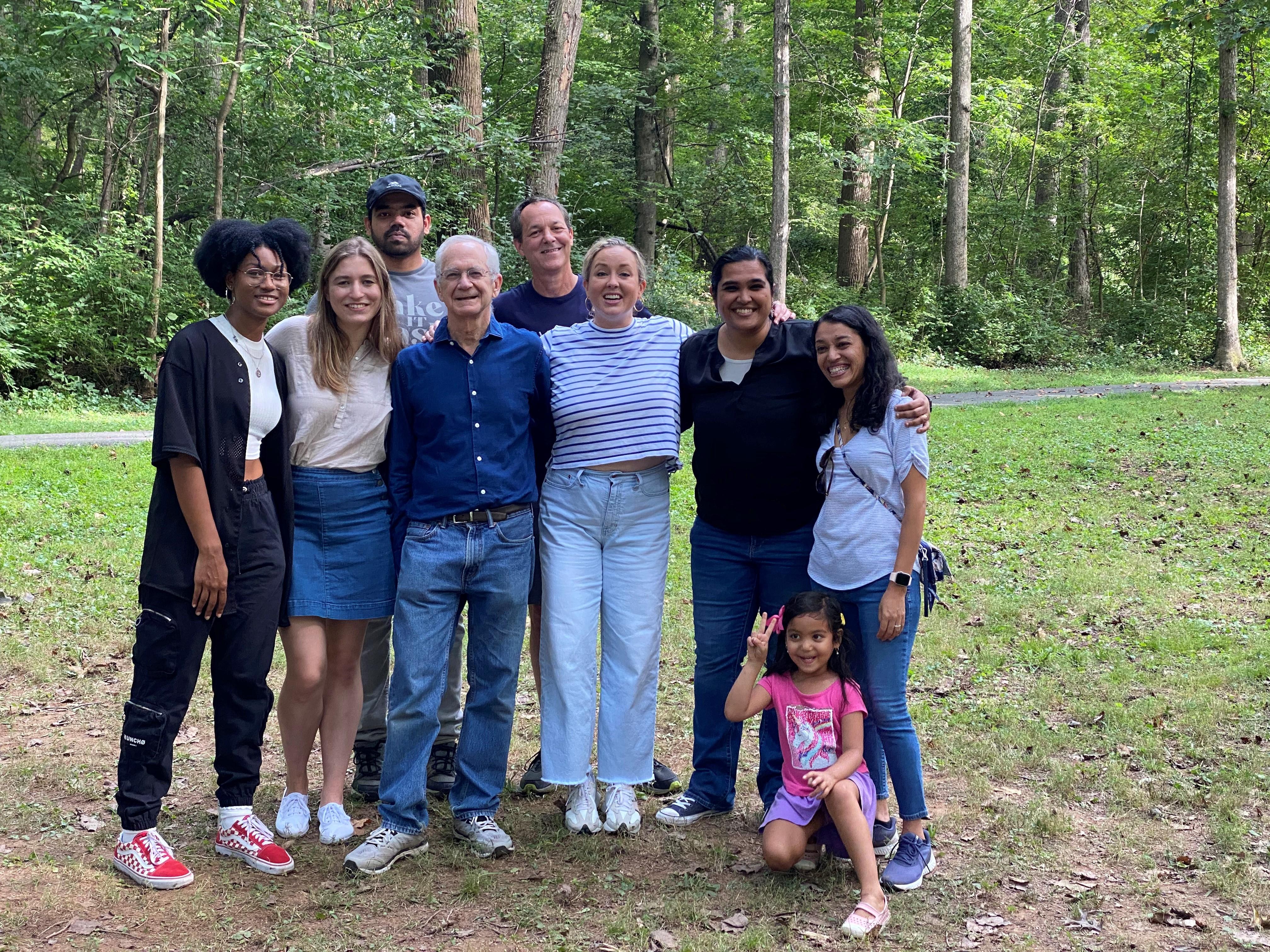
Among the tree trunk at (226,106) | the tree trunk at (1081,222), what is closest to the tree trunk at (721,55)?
the tree trunk at (1081,222)

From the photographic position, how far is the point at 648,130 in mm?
23969

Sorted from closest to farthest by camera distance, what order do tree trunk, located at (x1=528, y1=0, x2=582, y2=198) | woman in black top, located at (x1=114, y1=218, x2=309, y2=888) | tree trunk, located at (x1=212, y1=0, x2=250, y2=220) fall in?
woman in black top, located at (x1=114, y1=218, x2=309, y2=888) < tree trunk, located at (x1=212, y1=0, x2=250, y2=220) < tree trunk, located at (x1=528, y1=0, x2=582, y2=198)

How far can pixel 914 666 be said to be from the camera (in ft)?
20.1

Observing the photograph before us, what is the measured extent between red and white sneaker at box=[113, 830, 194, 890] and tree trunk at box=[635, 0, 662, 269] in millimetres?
19942

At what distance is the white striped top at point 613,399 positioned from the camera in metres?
4.03

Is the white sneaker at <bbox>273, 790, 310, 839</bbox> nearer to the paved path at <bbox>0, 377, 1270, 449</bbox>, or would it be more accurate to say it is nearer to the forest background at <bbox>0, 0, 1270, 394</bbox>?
the paved path at <bbox>0, 377, 1270, 449</bbox>

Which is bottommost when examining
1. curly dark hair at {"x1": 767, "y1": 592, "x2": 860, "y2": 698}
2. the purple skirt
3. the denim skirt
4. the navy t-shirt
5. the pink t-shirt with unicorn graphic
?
the purple skirt

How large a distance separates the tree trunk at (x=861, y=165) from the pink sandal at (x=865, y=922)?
70.8ft

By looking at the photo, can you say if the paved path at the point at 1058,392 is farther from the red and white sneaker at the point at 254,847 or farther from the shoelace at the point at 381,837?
the shoelace at the point at 381,837

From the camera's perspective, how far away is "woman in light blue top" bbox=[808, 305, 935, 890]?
12.0 feet

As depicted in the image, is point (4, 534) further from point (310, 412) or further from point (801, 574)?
point (801, 574)

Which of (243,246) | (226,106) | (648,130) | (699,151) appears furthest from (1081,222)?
(243,246)

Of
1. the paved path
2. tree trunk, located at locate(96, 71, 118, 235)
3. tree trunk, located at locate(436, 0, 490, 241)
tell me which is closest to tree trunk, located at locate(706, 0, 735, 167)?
the paved path

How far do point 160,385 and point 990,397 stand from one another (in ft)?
54.8
